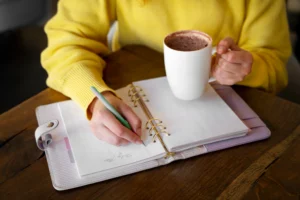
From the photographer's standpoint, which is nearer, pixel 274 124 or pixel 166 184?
pixel 166 184

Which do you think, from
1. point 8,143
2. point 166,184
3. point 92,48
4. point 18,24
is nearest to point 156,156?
point 166,184

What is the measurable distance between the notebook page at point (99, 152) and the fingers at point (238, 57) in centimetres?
21

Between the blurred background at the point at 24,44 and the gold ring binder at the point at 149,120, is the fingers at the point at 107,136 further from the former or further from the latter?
the blurred background at the point at 24,44

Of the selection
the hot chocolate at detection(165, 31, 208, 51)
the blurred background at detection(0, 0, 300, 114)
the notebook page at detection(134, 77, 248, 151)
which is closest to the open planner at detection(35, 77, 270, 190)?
the notebook page at detection(134, 77, 248, 151)

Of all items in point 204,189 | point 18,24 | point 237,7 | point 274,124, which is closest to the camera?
point 204,189

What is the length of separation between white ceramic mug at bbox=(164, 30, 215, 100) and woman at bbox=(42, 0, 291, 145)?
0.07 metres

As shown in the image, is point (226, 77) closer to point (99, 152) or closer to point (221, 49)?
point (221, 49)

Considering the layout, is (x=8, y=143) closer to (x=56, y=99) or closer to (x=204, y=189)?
(x=56, y=99)

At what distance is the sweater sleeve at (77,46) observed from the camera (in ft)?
2.46

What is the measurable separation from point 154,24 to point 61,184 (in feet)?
1.64

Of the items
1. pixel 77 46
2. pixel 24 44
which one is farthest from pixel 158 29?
pixel 24 44

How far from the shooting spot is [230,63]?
2.31 ft

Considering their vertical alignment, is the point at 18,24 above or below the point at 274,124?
below

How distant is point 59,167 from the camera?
1.90 ft
